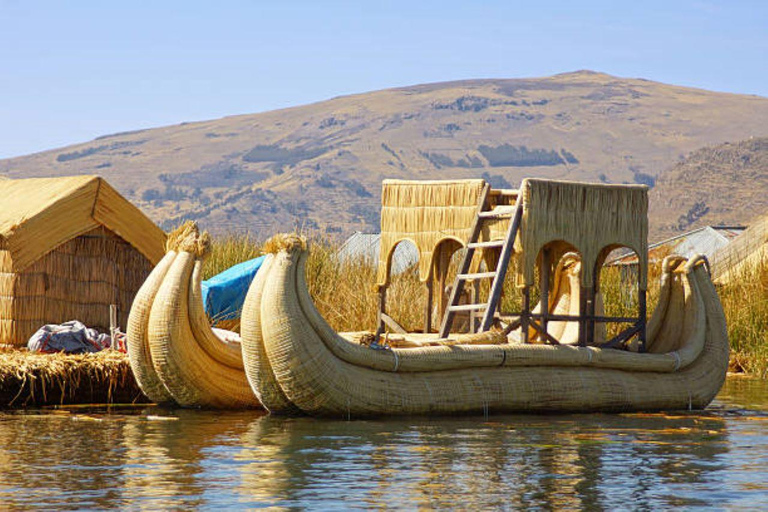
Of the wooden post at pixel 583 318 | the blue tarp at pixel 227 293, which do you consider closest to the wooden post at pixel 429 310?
the wooden post at pixel 583 318

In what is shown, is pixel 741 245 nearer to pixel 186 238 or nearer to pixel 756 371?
pixel 756 371

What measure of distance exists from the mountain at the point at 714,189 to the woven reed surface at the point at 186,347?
82785 mm

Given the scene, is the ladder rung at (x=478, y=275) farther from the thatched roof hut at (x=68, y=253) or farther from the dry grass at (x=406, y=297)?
the dry grass at (x=406, y=297)

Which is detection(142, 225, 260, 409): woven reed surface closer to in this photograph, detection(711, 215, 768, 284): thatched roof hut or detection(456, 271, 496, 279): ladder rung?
detection(456, 271, 496, 279): ladder rung

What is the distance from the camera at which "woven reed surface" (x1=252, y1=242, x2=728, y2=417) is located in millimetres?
11148

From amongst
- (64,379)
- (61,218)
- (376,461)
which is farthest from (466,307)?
(376,461)

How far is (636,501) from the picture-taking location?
25.7 feet

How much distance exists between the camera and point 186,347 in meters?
12.0

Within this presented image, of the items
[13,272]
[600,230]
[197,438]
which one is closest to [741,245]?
[600,230]

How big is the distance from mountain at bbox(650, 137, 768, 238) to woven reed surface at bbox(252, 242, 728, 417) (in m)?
80.4

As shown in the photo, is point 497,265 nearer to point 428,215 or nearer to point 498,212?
point 498,212

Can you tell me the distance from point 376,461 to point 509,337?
605cm

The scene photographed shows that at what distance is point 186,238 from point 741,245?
41.7 ft

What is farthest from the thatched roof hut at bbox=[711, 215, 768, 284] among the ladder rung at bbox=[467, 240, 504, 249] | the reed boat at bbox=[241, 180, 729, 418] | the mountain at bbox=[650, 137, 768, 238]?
the mountain at bbox=[650, 137, 768, 238]
